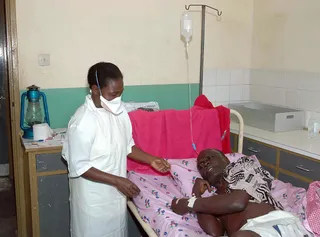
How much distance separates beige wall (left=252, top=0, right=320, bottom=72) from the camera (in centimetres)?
273

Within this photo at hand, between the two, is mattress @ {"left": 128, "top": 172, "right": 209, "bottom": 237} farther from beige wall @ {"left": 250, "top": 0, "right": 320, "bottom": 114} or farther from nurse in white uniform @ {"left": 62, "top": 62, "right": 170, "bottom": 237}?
beige wall @ {"left": 250, "top": 0, "right": 320, "bottom": 114}

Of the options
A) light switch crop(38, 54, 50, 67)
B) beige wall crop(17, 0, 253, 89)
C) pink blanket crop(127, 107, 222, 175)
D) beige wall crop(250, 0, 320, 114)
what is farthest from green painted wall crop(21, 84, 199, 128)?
beige wall crop(250, 0, 320, 114)

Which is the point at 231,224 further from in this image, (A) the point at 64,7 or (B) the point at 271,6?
(B) the point at 271,6

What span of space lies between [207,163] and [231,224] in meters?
0.41

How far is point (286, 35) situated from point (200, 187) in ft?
5.64

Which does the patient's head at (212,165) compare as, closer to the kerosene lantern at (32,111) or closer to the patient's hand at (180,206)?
the patient's hand at (180,206)

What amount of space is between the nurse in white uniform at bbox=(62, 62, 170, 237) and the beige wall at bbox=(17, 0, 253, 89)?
900mm

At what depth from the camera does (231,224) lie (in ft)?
5.37

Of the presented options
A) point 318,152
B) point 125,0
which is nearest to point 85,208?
point 318,152

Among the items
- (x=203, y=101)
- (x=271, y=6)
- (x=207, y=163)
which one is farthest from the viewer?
(x=271, y=6)

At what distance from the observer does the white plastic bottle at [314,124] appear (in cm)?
271

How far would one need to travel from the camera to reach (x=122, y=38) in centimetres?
274

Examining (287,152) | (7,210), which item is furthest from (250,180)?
(7,210)

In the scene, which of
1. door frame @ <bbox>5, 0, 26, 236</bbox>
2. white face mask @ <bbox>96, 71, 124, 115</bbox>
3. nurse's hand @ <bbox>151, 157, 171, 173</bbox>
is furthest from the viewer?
door frame @ <bbox>5, 0, 26, 236</bbox>
